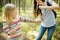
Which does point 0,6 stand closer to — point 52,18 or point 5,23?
point 52,18

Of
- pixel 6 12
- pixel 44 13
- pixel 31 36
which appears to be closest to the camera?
pixel 6 12

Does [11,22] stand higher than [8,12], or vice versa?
[8,12]

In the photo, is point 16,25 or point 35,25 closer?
point 16,25

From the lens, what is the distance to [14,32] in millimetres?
3070

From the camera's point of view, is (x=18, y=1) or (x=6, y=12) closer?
(x=6, y=12)

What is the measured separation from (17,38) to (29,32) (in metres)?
2.64

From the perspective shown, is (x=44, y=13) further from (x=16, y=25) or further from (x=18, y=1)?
(x=18, y=1)

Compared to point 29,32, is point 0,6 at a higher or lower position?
higher

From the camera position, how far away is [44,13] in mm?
3844

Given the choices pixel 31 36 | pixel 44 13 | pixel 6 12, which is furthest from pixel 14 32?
pixel 31 36

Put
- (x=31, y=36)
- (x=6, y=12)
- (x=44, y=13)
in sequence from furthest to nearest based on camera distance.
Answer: (x=31, y=36), (x=44, y=13), (x=6, y=12)

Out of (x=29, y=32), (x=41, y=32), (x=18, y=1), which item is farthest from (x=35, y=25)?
(x=41, y=32)

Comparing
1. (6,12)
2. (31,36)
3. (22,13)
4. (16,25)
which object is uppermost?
(6,12)

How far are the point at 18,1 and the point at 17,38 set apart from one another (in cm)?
274
